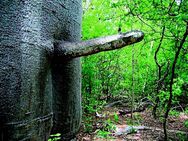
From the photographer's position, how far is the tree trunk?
148 centimetres

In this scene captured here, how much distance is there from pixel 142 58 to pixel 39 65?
12180mm

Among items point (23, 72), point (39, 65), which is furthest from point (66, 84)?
point (23, 72)

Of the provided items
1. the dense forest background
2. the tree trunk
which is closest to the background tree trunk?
the tree trunk

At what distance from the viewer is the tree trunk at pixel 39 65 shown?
4.86 feet

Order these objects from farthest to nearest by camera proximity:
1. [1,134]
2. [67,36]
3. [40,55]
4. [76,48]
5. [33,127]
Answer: [67,36], [76,48], [40,55], [33,127], [1,134]

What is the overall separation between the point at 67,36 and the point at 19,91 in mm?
669

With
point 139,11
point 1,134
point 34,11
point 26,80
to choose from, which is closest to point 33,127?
point 1,134

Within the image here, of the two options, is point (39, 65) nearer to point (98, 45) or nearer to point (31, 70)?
point (31, 70)

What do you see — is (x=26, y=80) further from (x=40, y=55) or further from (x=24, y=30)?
(x=24, y=30)

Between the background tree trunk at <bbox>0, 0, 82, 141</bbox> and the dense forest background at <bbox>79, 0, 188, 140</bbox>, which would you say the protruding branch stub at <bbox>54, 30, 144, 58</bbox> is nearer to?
the background tree trunk at <bbox>0, 0, 82, 141</bbox>

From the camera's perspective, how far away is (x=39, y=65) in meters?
1.64

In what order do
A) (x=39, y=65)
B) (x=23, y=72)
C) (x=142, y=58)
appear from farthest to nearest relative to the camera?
(x=142, y=58), (x=39, y=65), (x=23, y=72)

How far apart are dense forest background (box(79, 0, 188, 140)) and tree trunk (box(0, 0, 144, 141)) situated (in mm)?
1142

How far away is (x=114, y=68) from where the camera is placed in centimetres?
1441
